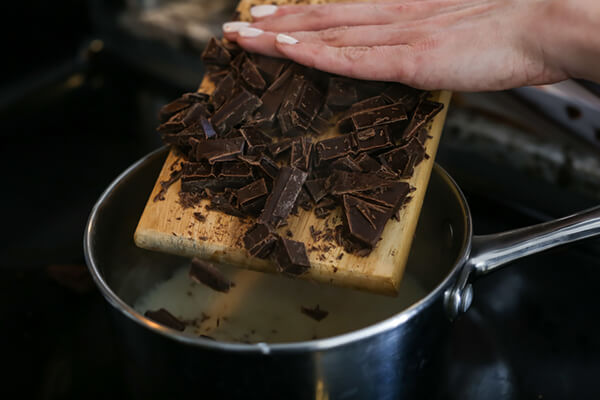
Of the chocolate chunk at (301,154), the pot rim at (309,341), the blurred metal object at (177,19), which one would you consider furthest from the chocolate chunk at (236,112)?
the blurred metal object at (177,19)

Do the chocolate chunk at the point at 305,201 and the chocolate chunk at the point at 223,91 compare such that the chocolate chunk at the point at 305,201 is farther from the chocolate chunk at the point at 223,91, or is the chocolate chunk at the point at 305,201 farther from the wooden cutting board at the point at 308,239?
the chocolate chunk at the point at 223,91

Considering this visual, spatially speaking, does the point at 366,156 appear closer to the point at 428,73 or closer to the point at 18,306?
the point at 428,73

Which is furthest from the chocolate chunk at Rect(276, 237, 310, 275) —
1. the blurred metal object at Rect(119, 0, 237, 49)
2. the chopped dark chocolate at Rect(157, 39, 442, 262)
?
the blurred metal object at Rect(119, 0, 237, 49)

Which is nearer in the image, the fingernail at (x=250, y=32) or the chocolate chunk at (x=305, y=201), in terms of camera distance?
the chocolate chunk at (x=305, y=201)

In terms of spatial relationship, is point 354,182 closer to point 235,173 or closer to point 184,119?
point 235,173

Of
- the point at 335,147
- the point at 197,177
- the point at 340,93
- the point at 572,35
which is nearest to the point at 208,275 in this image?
the point at 197,177
